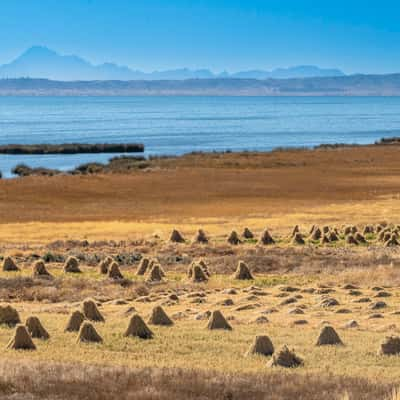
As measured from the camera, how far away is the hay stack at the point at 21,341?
50.6ft

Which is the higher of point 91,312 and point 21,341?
point 21,341

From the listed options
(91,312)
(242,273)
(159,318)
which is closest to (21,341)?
(159,318)

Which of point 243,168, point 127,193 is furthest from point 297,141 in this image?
point 127,193

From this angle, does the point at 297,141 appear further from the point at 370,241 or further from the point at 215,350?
the point at 215,350

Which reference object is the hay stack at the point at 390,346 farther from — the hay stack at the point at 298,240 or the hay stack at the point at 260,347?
the hay stack at the point at 298,240

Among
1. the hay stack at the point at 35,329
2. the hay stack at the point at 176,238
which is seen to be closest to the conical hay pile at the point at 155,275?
the hay stack at the point at 176,238

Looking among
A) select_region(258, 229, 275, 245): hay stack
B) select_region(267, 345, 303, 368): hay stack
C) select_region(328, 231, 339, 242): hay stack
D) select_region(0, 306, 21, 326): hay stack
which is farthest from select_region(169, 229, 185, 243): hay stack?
select_region(267, 345, 303, 368): hay stack

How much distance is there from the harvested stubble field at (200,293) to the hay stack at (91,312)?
39 cm

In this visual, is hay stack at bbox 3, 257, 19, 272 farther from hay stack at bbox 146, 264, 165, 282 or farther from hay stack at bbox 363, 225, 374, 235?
hay stack at bbox 363, 225, 374, 235

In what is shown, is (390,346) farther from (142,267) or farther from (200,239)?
(200,239)

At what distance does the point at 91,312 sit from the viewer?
1942 cm

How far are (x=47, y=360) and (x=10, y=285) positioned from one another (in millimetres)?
12666

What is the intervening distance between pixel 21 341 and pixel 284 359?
4.39 metres

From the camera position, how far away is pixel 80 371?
1315cm
